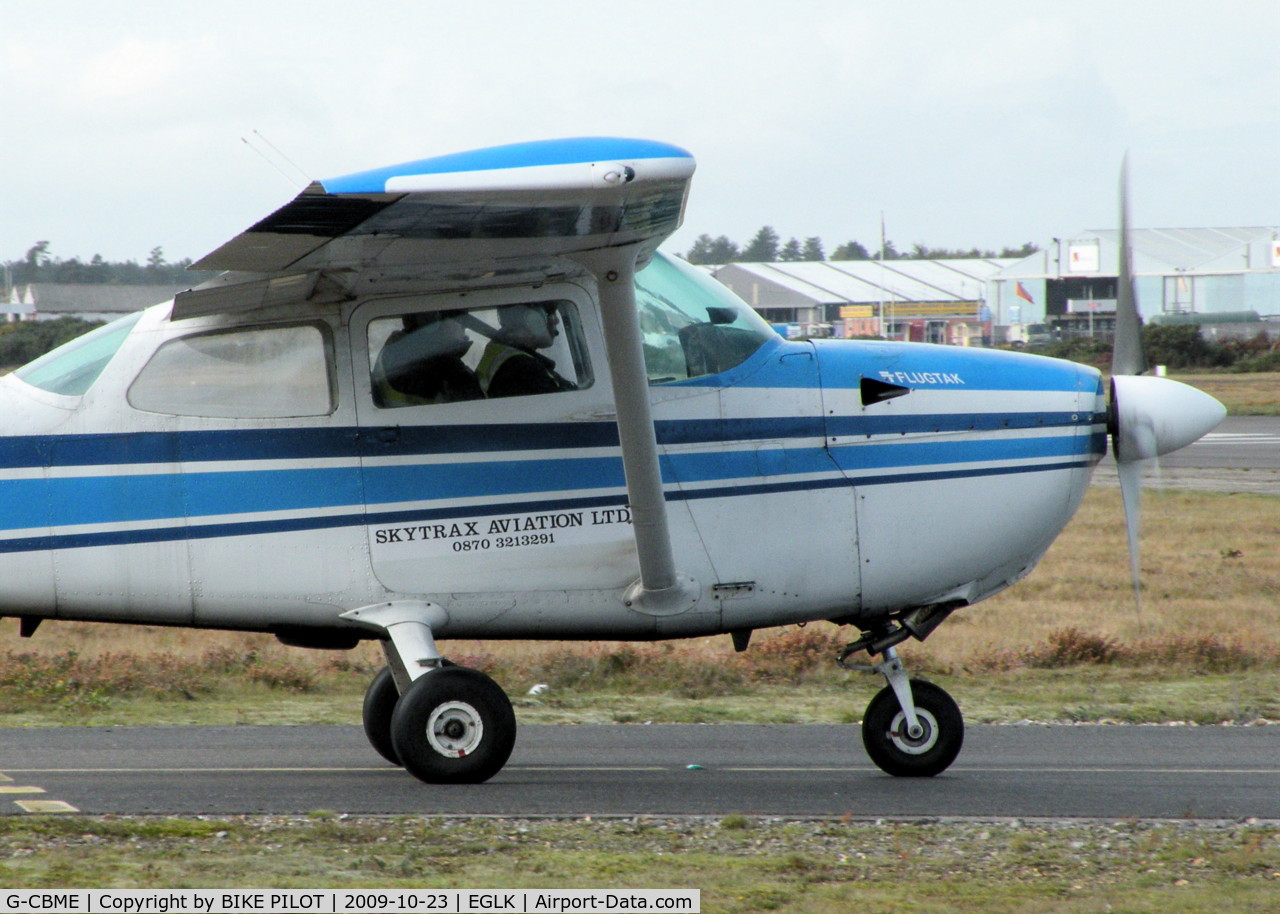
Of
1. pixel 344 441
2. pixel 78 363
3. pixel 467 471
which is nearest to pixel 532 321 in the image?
→ pixel 467 471

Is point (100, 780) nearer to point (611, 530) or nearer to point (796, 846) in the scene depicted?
point (611, 530)

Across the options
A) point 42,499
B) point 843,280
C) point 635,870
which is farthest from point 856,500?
point 843,280

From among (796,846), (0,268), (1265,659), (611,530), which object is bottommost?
(1265,659)

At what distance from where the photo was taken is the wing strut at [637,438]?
644 cm

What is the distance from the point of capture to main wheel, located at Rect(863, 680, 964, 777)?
779cm

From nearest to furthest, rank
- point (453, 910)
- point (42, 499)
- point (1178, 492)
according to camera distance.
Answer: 1. point (453, 910)
2. point (42, 499)
3. point (1178, 492)

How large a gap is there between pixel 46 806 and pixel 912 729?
4538 mm

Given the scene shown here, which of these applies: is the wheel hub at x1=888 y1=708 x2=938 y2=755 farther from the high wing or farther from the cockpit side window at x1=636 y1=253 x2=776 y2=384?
the high wing

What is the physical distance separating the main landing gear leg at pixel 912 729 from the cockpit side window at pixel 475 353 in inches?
92.2

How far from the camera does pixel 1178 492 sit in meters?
26.7

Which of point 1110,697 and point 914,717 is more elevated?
point 914,717

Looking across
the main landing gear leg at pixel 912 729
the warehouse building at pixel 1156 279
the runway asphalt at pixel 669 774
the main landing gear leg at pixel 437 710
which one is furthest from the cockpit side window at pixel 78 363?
the warehouse building at pixel 1156 279

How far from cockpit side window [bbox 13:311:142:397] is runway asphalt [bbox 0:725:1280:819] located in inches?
81.8

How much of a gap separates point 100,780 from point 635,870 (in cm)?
359
